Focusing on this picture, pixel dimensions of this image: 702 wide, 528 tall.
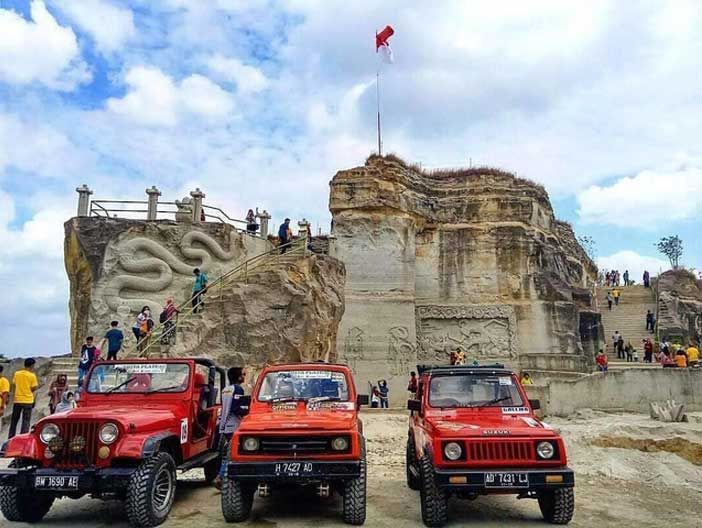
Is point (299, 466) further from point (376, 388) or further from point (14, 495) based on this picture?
point (376, 388)

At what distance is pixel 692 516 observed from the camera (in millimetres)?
7844

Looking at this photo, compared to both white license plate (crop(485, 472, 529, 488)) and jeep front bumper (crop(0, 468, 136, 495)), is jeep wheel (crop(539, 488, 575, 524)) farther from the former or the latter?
jeep front bumper (crop(0, 468, 136, 495))

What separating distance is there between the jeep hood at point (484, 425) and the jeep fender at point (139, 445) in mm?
3138

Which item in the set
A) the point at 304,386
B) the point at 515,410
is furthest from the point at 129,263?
the point at 515,410

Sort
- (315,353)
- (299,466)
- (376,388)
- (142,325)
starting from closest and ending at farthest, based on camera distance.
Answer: (299,466) < (142,325) < (315,353) < (376,388)

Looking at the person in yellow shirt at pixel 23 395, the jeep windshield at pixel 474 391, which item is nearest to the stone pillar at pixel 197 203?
the person in yellow shirt at pixel 23 395

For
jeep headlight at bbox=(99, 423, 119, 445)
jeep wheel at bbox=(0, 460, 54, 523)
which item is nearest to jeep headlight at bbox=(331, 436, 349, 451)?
jeep headlight at bbox=(99, 423, 119, 445)

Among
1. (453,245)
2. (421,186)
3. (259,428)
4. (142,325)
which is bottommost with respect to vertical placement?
(259,428)

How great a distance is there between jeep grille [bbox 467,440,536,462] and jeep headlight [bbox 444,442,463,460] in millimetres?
108

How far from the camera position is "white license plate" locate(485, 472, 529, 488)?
651cm

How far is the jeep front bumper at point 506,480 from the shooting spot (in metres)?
6.51

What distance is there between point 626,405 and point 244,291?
11925 mm

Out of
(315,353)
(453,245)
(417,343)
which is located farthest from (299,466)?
(453,245)

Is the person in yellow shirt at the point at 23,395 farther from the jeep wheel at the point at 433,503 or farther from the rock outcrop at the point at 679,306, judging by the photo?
the rock outcrop at the point at 679,306
